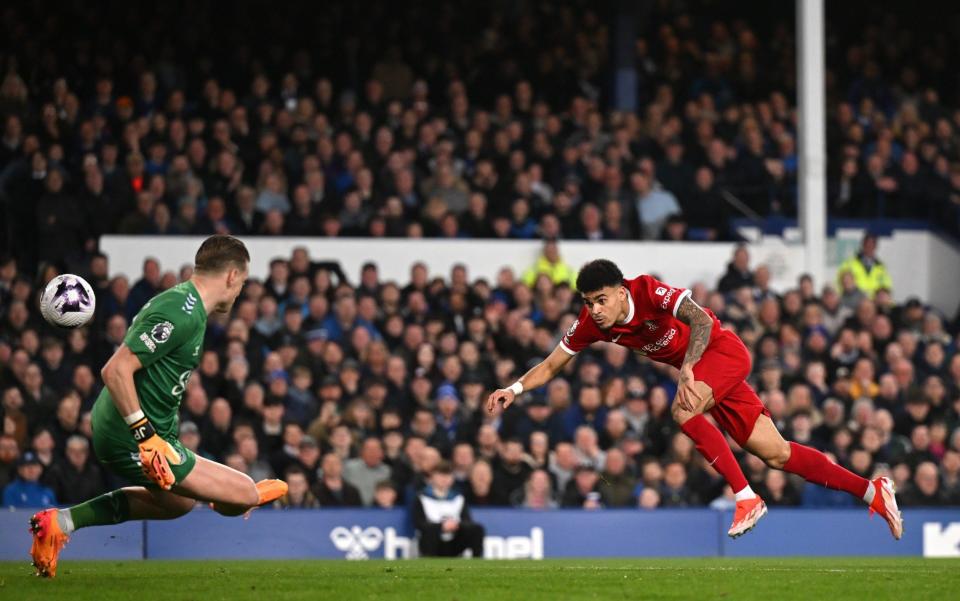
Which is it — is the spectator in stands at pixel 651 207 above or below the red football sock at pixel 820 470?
above

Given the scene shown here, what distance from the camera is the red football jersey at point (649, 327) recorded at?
10.3 meters

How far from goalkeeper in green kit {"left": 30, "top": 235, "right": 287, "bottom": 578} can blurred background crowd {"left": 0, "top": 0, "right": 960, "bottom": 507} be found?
19.0ft

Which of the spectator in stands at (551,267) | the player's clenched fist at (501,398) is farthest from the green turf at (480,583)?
the spectator in stands at (551,267)

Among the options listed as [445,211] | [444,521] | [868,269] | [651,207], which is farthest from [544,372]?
[868,269]

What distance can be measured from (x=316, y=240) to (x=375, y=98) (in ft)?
7.36

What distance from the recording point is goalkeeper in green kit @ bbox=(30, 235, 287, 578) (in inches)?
325

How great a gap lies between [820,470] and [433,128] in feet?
33.7

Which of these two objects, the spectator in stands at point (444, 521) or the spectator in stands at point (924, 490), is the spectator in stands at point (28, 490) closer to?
the spectator in stands at point (444, 521)

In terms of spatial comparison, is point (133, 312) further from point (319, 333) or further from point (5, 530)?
point (5, 530)

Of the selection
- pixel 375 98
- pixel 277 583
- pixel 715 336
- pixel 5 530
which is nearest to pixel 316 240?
pixel 375 98

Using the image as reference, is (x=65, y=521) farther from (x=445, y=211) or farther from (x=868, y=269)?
(x=868, y=269)

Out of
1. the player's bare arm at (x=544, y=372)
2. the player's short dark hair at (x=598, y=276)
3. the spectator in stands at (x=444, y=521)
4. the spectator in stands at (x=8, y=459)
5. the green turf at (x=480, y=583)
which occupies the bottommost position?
the spectator in stands at (x=444, y=521)

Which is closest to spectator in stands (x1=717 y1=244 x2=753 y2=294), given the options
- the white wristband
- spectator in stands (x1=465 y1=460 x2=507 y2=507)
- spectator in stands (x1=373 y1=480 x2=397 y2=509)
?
spectator in stands (x1=465 y1=460 x2=507 y2=507)

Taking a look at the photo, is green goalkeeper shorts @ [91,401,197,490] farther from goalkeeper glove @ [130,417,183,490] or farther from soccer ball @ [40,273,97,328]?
soccer ball @ [40,273,97,328]
